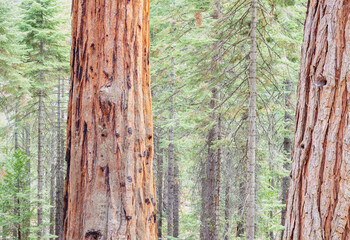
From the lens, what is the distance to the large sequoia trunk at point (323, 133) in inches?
55.0

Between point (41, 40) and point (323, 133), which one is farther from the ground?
point (41, 40)

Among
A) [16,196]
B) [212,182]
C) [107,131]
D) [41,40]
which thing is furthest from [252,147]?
[41,40]

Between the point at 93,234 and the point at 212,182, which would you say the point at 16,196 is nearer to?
the point at 212,182

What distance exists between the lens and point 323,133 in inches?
57.3

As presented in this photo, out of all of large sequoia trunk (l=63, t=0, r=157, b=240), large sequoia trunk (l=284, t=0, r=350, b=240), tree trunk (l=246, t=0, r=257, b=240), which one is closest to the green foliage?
tree trunk (l=246, t=0, r=257, b=240)

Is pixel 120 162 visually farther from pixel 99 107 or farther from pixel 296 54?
pixel 296 54

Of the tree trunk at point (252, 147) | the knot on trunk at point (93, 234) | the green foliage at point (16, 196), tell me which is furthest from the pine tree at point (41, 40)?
the knot on trunk at point (93, 234)

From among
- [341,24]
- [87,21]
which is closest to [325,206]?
[341,24]

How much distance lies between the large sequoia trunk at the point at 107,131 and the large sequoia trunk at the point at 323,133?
1057mm

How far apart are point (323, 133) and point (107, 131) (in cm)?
134

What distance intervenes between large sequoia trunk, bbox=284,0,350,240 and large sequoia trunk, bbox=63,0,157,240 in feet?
3.47

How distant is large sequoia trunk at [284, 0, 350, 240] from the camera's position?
1397 mm

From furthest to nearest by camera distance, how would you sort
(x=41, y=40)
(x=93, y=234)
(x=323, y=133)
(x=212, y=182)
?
1. (x=41, y=40)
2. (x=212, y=182)
3. (x=93, y=234)
4. (x=323, y=133)

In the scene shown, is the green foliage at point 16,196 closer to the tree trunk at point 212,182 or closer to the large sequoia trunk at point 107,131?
the tree trunk at point 212,182
